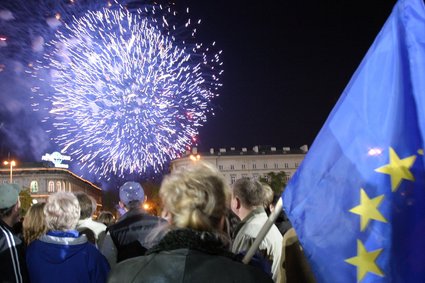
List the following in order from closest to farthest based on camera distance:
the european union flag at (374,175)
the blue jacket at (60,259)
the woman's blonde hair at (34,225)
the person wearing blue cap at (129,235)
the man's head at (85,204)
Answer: the european union flag at (374,175) → the blue jacket at (60,259) → the woman's blonde hair at (34,225) → the person wearing blue cap at (129,235) → the man's head at (85,204)

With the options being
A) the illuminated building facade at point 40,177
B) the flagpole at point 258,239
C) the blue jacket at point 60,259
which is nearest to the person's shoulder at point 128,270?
the flagpole at point 258,239

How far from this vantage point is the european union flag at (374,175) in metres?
2.88

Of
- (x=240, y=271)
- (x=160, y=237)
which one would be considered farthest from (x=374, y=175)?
(x=160, y=237)

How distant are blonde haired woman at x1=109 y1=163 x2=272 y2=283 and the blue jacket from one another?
2265mm

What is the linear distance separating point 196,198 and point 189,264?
389 millimetres

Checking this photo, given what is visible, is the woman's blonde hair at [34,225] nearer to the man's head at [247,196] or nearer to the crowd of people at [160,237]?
the crowd of people at [160,237]

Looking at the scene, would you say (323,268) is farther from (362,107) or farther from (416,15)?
(416,15)

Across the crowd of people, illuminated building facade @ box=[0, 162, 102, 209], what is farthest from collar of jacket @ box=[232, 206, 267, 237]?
illuminated building facade @ box=[0, 162, 102, 209]

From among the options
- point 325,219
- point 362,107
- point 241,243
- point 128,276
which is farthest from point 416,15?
point 241,243

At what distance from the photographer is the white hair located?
193 inches

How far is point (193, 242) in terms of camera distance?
2.65 metres

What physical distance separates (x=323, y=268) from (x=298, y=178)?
1.92 feet

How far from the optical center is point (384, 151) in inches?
118

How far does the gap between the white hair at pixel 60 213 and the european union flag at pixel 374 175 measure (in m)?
2.63
